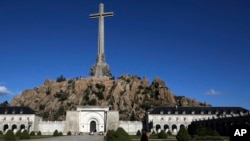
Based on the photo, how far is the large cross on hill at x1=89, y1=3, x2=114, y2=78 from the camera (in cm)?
11694

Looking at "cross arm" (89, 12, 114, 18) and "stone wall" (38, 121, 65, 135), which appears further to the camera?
"cross arm" (89, 12, 114, 18)

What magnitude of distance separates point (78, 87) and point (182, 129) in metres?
85.7

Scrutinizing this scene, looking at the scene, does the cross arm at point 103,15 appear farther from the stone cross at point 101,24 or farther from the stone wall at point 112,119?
the stone wall at point 112,119

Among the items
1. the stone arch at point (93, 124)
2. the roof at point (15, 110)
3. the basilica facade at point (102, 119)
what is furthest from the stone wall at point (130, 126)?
the roof at point (15, 110)

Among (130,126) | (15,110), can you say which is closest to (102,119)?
(130,126)

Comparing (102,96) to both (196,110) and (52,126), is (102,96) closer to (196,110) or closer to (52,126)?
(52,126)

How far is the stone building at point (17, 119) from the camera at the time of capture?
92.6 meters

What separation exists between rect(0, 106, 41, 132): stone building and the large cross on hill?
37132 mm

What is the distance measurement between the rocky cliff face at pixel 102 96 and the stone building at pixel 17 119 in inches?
635

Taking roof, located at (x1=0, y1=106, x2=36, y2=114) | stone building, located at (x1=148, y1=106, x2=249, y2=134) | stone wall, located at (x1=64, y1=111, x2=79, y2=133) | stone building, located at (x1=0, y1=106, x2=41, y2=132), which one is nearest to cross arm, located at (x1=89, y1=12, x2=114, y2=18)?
stone wall, located at (x1=64, y1=111, x2=79, y2=133)

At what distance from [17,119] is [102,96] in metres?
36.5

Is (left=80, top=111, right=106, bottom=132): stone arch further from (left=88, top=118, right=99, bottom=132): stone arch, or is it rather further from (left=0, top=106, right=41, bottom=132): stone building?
(left=0, top=106, right=41, bottom=132): stone building

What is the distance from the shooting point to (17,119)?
9381 centimetres

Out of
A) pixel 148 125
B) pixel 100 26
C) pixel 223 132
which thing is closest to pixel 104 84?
pixel 100 26
